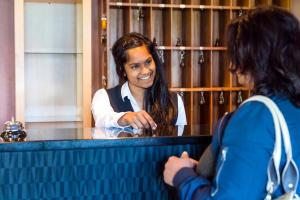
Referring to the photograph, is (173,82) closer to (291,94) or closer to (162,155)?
(162,155)

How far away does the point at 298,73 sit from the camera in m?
0.95

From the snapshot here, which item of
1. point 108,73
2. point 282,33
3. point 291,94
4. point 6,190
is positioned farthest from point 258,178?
point 108,73

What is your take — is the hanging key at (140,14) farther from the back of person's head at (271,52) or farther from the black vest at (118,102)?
the back of person's head at (271,52)

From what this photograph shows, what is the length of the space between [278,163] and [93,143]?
1.63 ft

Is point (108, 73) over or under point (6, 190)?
over

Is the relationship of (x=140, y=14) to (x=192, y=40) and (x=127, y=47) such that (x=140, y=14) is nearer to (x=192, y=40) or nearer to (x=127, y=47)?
(x=192, y=40)

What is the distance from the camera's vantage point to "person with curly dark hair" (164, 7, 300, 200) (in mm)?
867

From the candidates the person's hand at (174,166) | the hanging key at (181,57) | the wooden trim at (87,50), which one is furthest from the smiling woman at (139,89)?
the hanging key at (181,57)

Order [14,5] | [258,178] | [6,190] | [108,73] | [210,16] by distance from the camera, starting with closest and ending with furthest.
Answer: [258,178] < [6,190] < [14,5] < [108,73] < [210,16]

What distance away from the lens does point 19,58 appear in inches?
126

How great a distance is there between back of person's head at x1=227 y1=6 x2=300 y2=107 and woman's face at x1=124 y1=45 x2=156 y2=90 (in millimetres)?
1390

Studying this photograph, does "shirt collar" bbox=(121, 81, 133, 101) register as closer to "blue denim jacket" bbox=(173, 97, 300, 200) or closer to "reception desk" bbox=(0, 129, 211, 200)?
"reception desk" bbox=(0, 129, 211, 200)

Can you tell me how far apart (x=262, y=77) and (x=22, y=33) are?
2.56 metres

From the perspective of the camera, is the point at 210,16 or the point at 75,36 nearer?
the point at 75,36
